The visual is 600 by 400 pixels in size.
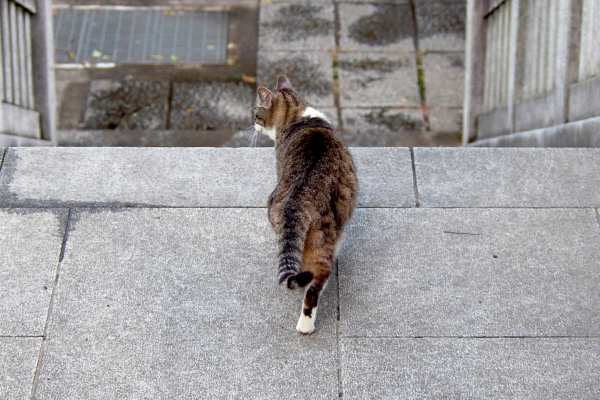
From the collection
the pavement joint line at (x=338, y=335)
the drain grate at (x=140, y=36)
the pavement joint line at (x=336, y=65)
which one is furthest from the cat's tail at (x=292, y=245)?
the drain grate at (x=140, y=36)

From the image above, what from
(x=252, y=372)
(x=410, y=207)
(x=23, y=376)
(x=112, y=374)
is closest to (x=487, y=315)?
(x=410, y=207)

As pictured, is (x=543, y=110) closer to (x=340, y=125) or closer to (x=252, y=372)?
(x=340, y=125)

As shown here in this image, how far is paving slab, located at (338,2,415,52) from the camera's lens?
763cm

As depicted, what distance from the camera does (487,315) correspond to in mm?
3330

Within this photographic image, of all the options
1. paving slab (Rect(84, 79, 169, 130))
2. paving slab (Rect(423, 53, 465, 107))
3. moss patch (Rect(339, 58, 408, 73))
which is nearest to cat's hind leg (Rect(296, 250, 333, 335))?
paving slab (Rect(84, 79, 169, 130))

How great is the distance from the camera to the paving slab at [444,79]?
23.5ft

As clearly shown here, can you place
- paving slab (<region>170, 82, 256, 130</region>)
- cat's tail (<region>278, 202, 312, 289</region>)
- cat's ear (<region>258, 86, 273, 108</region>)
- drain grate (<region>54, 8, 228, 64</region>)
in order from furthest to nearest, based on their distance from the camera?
drain grate (<region>54, 8, 228, 64</region>) → paving slab (<region>170, 82, 256, 130</region>) → cat's ear (<region>258, 86, 273, 108</region>) → cat's tail (<region>278, 202, 312, 289</region>)

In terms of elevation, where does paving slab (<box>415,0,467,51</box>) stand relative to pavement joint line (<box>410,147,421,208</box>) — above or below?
below

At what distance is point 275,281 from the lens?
11.4ft

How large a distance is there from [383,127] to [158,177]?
11.0 ft

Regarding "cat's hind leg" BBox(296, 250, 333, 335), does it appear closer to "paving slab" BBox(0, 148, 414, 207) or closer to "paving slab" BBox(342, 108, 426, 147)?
"paving slab" BBox(0, 148, 414, 207)

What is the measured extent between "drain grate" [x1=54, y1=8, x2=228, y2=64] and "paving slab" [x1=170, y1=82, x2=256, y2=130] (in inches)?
16.5

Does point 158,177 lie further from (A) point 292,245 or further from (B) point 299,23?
(B) point 299,23

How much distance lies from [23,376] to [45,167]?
1439 millimetres
